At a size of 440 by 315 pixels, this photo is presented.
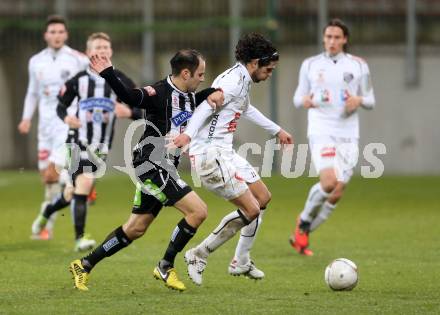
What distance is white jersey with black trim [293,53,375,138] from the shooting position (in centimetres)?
1180

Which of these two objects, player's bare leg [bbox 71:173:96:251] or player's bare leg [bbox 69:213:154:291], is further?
player's bare leg [bbox 71:173:96:251]

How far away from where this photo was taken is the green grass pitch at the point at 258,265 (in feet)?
26.1

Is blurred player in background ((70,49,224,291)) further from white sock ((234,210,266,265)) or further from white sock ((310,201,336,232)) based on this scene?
white sock ((310,201,336,232))

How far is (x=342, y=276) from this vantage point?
8555mm

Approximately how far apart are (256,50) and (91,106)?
3.07 m

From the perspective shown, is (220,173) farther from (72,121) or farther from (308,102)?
(308,102)

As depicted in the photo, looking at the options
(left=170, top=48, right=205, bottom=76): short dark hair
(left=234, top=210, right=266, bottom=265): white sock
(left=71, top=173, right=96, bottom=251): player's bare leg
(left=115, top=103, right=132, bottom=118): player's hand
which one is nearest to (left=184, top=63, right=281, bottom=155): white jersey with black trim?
(left=170, top=48, right=205, bottom=76): short dark hair

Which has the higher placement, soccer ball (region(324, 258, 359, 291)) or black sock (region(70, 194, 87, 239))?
soccer ball (region(324, 258, 359, 291))

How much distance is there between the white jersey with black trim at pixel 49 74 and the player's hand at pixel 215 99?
5.06 meters

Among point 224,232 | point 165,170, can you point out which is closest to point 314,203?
point 224,232

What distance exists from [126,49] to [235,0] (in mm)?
2403

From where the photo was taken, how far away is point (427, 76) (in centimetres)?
2291

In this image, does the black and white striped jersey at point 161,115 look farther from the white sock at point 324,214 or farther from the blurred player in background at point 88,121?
the white sock at point 324,214

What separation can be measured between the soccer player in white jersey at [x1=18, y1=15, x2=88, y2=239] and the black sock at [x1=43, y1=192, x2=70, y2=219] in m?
1.02
